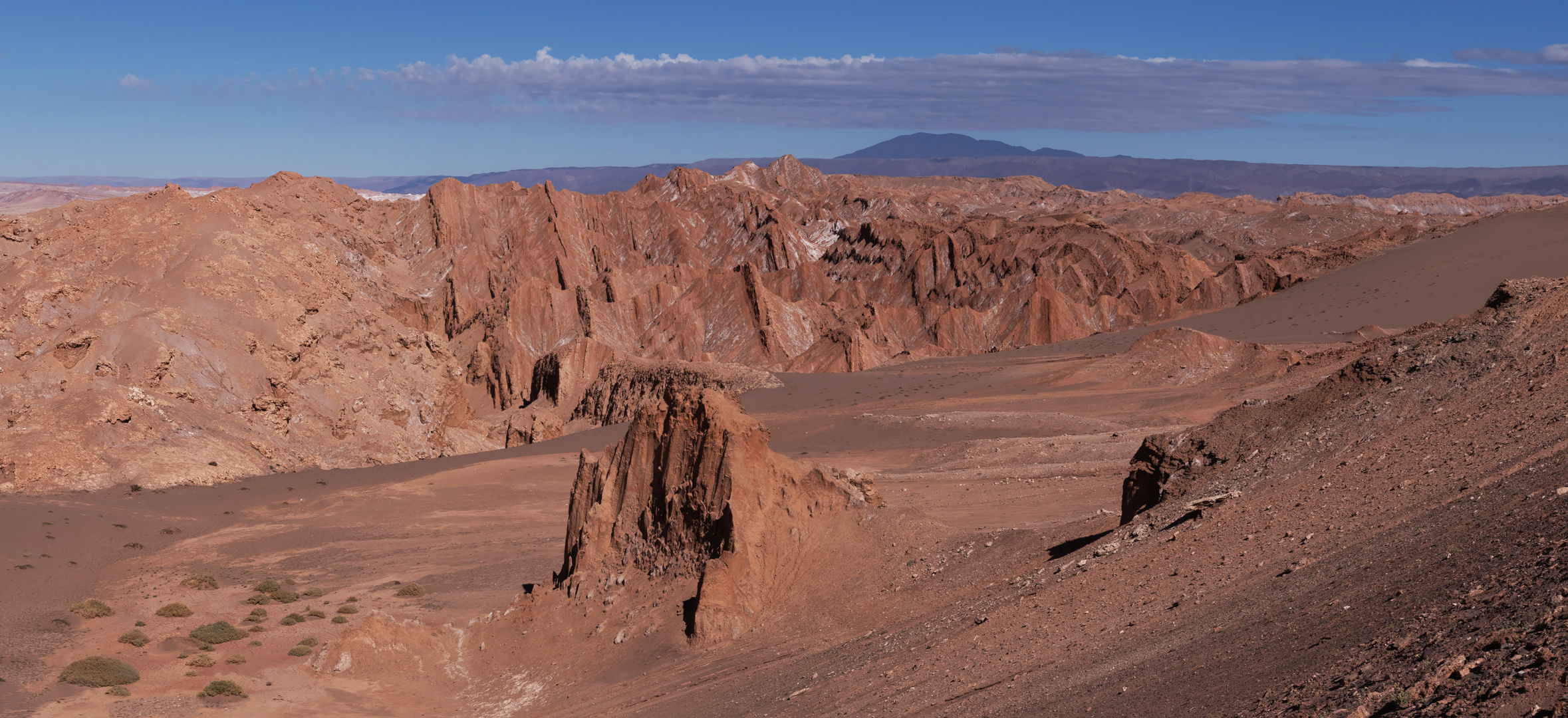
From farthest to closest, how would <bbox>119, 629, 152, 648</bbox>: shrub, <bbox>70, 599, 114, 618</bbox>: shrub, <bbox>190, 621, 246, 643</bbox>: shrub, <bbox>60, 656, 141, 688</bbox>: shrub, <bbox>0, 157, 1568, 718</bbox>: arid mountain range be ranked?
<bbox>70, 599, 114, 618</bbox>: shrub → <bbox>190, 621, 246, 643</bbox>: shrub → <bbox>119, 629, 152, 648</bbox>: shrub → <bbox>60, 656, 141, 688</bbox>: shrub → <bbox>0, 157, 1568, 718</bbox>: arid mountain range

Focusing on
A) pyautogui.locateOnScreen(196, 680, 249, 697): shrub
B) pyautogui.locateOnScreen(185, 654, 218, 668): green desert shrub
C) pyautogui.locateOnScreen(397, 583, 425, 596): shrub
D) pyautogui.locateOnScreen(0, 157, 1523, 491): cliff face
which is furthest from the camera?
pyautogui.locateOnScreen(0, 157, 1523, 491): cliff face

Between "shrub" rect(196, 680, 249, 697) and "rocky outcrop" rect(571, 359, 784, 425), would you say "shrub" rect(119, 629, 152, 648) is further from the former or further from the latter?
"rocky outcrop" rect(571, 359, 784, 425)

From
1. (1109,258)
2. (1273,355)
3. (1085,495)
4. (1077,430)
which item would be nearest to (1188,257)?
(1109,258)

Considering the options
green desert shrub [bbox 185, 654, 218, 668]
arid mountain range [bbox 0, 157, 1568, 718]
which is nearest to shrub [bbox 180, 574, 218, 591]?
arid mountain range [bbox 0, 157, 1568, 718]

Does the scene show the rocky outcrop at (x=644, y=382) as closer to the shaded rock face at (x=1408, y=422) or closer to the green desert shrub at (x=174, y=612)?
the green desert shrub at (x=174, y=612)

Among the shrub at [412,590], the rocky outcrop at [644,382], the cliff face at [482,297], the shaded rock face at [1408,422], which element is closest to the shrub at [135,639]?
the shrub at [412,590]

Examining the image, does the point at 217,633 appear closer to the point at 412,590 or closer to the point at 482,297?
the point at 412,590
